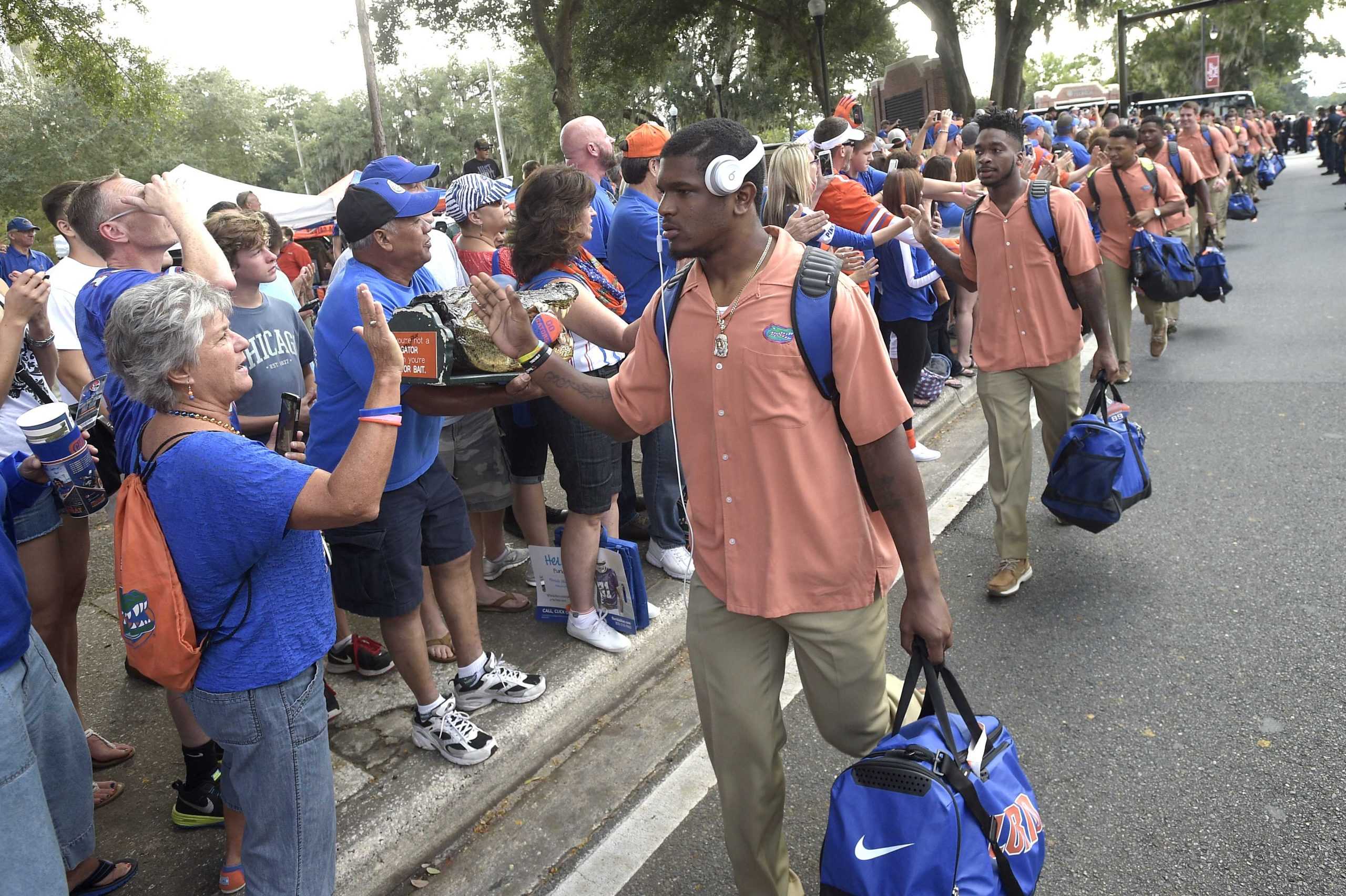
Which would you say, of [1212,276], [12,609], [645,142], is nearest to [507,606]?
[645,142]

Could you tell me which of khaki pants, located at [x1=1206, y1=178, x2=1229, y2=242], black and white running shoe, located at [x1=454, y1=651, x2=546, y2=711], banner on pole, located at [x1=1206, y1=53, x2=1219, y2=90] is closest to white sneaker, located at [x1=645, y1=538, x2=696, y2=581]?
black and white running shoe, located at [x1=454, y1=651, x2=546, y2=711]

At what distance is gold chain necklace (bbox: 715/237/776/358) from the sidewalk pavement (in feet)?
6.36

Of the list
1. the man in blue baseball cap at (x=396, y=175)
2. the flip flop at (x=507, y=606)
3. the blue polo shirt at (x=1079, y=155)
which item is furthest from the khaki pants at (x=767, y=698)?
the blue polo shirt at (x=1079, y=155)

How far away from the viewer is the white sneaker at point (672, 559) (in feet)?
16.7

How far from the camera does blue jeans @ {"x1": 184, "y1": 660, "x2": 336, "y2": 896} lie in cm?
240

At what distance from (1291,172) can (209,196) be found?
3340cm

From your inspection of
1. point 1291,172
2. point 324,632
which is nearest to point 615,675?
point 324,632

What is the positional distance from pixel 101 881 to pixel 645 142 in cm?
412

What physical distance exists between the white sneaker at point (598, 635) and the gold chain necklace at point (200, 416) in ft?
7.22

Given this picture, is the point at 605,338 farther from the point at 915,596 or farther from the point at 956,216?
the point at 956,216

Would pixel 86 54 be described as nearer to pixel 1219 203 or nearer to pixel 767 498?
pixel 767 498

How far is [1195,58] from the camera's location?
232ft

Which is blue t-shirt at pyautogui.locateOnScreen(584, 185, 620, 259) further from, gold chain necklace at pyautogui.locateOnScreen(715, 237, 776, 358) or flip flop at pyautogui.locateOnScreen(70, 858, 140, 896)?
flip flop at pyautogui.locateOnScreen(70, 858, 140, 896)

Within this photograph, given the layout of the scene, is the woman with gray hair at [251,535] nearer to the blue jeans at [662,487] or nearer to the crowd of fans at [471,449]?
the crowd of fans at [471,449]
